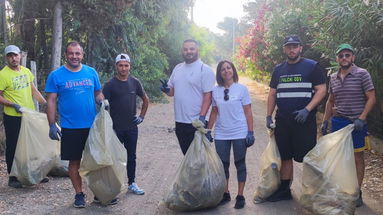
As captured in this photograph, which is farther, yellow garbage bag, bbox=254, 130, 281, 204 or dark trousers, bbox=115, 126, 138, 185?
dark trousers, bbox=115, 126, 138, 185

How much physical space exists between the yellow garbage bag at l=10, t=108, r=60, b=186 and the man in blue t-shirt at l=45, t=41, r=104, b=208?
2.63 feet

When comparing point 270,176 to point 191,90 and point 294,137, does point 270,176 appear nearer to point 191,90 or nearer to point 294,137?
point 294,137

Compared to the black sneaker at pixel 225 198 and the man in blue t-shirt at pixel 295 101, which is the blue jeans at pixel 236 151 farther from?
the man in blue t-shirt at pixel 295 101

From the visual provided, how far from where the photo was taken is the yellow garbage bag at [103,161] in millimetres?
4750

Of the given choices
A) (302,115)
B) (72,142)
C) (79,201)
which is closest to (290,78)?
(302,115)

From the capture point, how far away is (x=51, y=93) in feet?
15.9

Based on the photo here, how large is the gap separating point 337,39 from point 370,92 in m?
1.75

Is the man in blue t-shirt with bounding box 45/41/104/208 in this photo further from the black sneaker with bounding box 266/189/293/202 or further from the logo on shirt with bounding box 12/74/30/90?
the black sneaker with bounding box 266/189/293/202

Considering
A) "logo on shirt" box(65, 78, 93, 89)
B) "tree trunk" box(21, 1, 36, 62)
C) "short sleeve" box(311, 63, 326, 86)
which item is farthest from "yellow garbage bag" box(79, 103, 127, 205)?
"tree trunk" box(21, 1, 36, 62)

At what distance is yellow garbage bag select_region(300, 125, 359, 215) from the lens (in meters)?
4.35

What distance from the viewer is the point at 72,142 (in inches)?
193

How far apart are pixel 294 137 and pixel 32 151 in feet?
10.7

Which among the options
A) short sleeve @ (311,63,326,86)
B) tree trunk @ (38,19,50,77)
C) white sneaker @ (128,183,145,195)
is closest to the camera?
short sleeve @ (311,63,326,86)

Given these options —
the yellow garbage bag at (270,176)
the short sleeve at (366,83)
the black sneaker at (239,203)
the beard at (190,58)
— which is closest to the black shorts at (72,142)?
the beard at (190,58)
